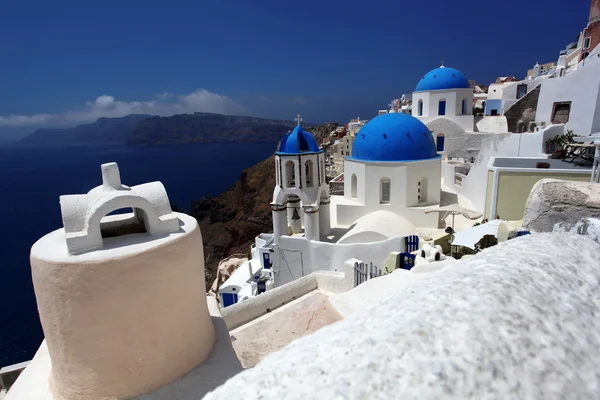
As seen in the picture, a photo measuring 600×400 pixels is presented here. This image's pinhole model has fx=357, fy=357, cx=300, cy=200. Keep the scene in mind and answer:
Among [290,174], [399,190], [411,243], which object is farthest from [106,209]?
[399,190]

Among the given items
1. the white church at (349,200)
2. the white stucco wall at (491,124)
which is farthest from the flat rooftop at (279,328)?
the white stucco wall at (491,124)

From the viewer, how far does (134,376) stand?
10.8ft

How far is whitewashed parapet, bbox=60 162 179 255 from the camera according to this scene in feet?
10.5

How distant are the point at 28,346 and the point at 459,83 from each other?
29.6 metres

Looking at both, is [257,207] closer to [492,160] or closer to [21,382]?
[492,160]

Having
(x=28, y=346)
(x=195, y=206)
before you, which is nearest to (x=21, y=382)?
(x=28, y=346)

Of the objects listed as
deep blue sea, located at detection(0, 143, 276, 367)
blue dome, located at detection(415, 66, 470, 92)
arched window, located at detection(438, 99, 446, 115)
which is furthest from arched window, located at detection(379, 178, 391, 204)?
deep blue sea, located at detection(0, 143, 276, 367)

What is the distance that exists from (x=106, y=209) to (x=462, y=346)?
3.22m

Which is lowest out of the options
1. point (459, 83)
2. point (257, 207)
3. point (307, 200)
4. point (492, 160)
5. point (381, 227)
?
point (257, 207)

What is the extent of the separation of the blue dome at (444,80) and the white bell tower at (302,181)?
1253 cm

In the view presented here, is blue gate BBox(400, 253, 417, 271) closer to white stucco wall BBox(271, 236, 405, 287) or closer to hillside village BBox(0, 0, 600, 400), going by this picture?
hillside village BBox(0, 0, 600, 400)

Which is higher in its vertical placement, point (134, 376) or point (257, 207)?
point (134, 376)

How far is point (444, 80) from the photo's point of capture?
69.3ft

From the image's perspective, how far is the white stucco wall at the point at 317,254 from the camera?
1054cm
